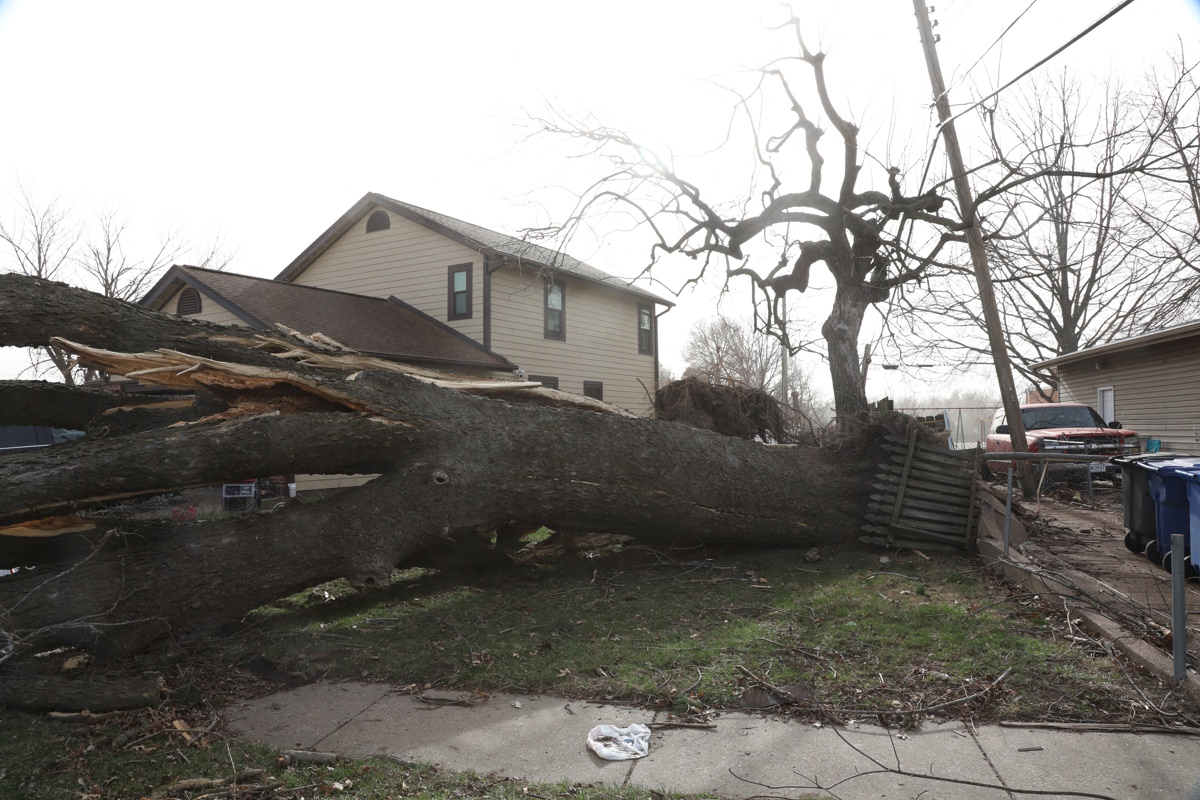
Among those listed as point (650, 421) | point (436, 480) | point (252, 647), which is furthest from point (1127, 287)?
point (252, 647)

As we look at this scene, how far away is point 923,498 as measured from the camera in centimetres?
→ 819

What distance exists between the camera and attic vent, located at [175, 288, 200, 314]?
55.1ft

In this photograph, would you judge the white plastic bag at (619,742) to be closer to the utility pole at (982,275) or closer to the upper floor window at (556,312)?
the utility pole at (982,275)

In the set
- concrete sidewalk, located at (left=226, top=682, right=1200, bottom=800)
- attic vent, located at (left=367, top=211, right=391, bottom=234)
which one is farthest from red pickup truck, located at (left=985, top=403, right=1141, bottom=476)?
attic vent, located at (left=367, top=211, right=391, bottom=234)

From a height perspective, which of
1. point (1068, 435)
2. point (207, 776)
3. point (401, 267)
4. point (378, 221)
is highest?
point (378, 221)

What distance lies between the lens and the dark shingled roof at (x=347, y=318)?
15.3 metres

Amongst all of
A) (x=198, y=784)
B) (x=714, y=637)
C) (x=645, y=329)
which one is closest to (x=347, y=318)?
(x=645, y=329)

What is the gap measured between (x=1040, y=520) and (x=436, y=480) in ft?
25.3

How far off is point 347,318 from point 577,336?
689cm

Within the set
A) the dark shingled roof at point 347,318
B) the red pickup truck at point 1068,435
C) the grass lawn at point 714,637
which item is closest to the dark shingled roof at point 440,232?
the dark shingled roof at point 347,318

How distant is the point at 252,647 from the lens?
5426 millimetres

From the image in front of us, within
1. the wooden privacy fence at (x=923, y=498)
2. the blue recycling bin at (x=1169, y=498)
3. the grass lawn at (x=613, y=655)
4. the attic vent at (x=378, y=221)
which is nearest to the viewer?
the grass lawn at (x=613, y=655)

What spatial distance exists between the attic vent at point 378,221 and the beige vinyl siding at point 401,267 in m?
0.11

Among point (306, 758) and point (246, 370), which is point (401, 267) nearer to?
point (246, 370)
